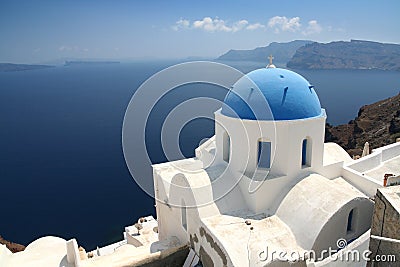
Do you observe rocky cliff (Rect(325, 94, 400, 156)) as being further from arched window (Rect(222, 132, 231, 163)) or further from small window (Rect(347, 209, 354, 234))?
arched window (Rect(222, 132, 231, 163))

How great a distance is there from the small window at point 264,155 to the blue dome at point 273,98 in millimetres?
1177

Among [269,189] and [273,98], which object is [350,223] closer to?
[269,189]

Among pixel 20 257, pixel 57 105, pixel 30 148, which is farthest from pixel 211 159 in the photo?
pixel 57 105

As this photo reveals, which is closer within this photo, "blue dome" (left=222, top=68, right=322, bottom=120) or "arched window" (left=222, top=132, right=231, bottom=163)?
"blue dome" (left=222, top=68, right=322, bottom=120)

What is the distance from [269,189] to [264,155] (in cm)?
129

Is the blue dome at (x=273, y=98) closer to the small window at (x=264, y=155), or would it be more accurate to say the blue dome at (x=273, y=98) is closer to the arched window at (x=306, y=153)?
the arched window at (x=306, y=153)

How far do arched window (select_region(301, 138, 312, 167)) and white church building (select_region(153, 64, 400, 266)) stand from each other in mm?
33

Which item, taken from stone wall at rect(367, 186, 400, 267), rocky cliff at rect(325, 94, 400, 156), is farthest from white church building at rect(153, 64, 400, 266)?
rocky cliff at rect(325, 94, 400, 156)

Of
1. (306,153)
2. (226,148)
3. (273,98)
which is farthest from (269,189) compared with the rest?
(273,98)

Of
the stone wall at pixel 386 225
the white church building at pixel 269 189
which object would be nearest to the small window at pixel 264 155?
the white church building at pixel 269 189

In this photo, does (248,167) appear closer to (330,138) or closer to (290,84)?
(290,84)

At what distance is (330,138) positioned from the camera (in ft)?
142

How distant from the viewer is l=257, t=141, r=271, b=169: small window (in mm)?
10305

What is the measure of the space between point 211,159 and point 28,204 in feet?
94.1
